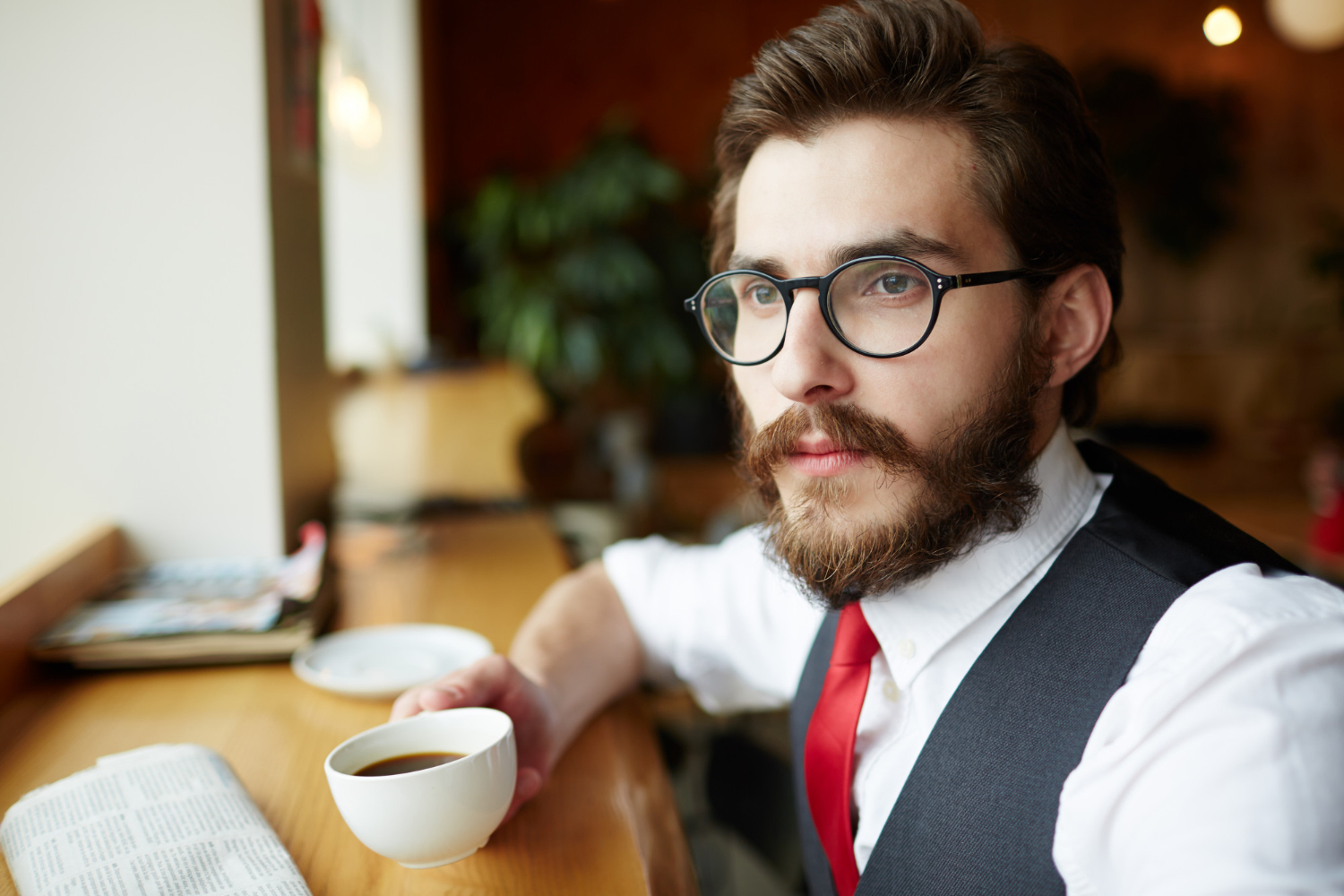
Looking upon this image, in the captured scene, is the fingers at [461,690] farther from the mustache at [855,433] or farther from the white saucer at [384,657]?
the mustache at [855,433]

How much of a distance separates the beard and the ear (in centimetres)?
6

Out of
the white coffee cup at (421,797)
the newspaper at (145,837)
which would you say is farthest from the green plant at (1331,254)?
the newspaper at (145,837)

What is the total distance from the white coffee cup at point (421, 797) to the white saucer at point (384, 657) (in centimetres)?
28

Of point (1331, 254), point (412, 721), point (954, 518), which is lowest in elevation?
point (412, 721)

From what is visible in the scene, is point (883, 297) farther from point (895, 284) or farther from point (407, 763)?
point (407, 763)

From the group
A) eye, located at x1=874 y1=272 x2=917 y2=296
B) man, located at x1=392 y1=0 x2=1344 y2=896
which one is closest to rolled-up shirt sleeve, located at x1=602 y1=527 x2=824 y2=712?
man, located at x1=392 y1=0 x2=1344 y2=896

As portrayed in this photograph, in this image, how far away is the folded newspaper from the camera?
110 centimetres

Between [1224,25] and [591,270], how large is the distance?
9.80 feet

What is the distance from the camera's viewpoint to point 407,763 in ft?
2.53

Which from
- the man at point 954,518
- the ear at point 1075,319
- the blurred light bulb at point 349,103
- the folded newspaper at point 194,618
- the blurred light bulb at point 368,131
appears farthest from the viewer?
the blurred light bulb at point 368,131

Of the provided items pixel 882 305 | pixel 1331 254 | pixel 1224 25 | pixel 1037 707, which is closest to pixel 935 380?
pixel 882 305

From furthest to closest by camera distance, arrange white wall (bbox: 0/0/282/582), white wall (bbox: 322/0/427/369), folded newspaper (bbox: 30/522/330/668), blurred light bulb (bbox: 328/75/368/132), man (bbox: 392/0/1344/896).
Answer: white wall (bbox: 322/0/427/369), blurred light bulb (bbox: 328/75/368/132), white wall (bbox: 0/0/282/582), folded newspaper (bbox: 30/522/330/668), man (bbox: 392/0/1344/896)

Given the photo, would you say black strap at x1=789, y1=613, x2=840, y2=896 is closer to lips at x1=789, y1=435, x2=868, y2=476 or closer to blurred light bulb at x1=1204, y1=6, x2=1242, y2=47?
lips at x1=789, y1=435, x2=868, y2=476

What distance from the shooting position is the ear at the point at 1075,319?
0.97m
